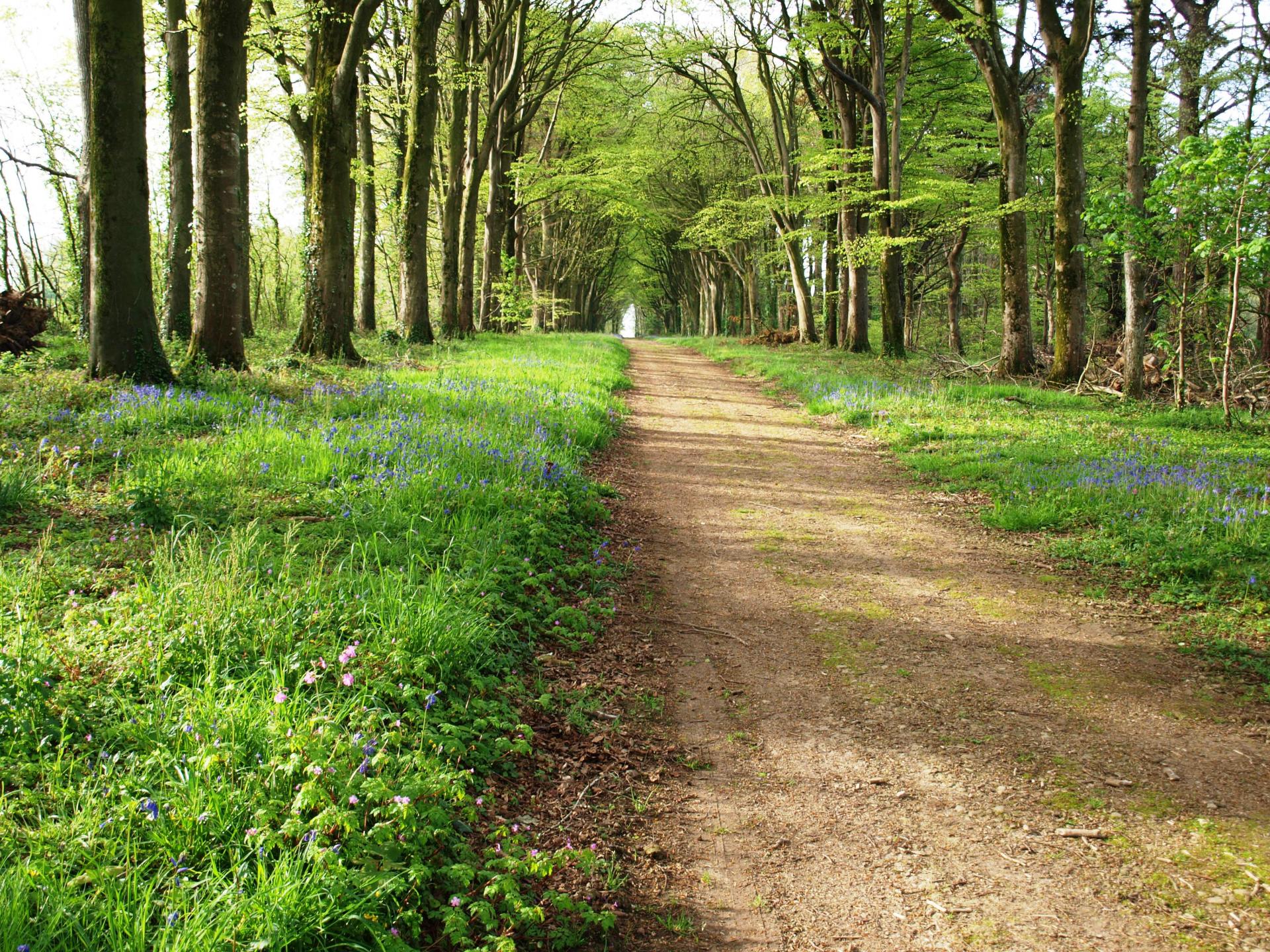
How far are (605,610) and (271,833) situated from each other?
2.64m

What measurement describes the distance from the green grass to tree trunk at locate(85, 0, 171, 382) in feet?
5.38

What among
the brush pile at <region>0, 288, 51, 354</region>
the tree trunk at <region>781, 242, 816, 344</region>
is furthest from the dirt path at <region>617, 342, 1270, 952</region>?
the tree trunk at <region>781, 242, 816, 344</region>

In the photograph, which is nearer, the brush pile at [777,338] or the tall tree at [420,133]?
the tall tree at [420,133]

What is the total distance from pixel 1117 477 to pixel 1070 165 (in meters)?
8.48

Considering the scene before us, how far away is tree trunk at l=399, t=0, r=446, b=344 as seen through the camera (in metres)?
15.4

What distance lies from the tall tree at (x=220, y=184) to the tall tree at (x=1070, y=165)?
12.4 m

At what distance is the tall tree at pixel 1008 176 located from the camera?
1378 centimetres

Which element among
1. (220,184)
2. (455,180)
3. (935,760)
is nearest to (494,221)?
(455,180)

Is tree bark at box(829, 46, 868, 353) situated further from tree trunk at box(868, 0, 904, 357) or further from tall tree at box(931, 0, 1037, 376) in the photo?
tall tree at box(931, 0, 1037, 376)

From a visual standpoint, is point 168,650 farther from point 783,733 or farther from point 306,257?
point 306,257

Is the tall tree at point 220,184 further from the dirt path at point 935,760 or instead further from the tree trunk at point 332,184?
the dirt path at point 935,760

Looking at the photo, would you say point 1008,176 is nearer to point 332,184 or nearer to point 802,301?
point 332,184

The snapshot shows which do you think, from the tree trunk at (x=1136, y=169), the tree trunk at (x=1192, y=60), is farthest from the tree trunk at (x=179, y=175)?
the tree trunk at (x=1192, y=60)

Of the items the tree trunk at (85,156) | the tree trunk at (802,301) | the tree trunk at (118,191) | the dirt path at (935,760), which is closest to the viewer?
the dirt path at (935,760)
